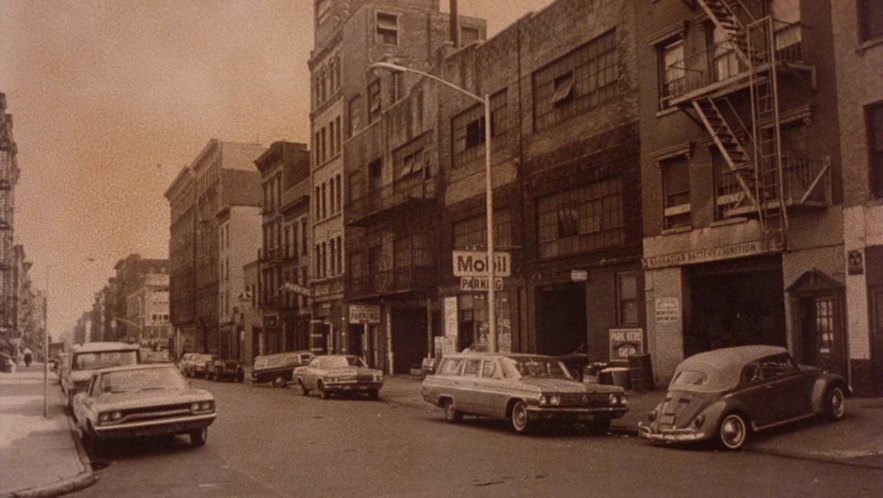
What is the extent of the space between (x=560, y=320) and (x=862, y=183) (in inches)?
523

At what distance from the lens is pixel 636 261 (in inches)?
990

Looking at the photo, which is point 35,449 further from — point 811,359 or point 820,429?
point 811,359

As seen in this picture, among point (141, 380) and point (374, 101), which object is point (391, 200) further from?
point (141, 380)

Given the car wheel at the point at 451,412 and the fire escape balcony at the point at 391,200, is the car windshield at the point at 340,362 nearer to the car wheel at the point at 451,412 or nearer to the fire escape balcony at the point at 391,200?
the car wheel at the point at 451,412

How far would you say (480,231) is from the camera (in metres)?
34.3

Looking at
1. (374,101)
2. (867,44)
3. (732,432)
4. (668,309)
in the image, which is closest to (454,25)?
(374,101)

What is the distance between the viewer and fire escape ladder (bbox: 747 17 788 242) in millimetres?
19250

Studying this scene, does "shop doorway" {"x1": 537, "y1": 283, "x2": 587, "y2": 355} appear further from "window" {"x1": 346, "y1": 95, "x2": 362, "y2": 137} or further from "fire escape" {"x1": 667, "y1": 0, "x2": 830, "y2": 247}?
"window" {"x1": 346, "y1": 95, "x2": 362, "y2": 137}

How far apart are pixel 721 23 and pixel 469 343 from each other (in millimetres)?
17553

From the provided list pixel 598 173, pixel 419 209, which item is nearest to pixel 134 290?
pixel 419 209

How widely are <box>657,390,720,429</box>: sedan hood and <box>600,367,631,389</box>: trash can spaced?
9.06m

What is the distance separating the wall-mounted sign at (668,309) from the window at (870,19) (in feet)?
26.7

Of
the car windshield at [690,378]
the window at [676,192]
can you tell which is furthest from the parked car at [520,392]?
the window at [676,192]

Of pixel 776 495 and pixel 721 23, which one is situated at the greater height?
pixel 721 23
